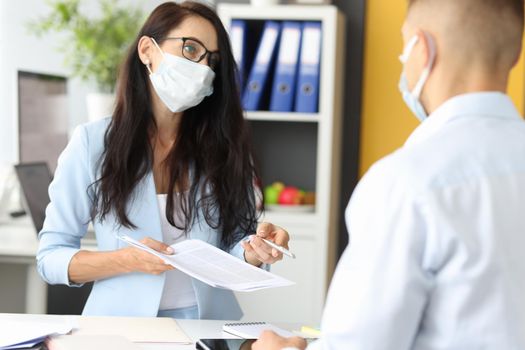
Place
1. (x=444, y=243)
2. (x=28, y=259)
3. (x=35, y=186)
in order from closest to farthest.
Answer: (x=444, y=243), (x=28, y=259), (x=35, y=186)

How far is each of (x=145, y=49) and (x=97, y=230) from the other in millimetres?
506

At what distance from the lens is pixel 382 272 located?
102 cm

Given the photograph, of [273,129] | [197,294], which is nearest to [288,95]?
[273,129]

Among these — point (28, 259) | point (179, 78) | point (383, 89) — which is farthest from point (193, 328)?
point (383, 89)

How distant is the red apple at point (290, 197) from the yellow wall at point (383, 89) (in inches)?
15.7

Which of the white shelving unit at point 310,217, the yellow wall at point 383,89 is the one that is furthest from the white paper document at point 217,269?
the yellow wall at point 383,89

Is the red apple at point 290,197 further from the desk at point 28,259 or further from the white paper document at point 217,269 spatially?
the white paper document at point 217,269

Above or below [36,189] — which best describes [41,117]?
above

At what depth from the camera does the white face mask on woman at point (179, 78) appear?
2.12 metres

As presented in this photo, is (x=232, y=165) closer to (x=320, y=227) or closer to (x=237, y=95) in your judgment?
(x=237, y=95)

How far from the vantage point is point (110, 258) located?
6.40 feet

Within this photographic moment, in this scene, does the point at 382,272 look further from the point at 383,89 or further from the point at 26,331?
the point at 383,89

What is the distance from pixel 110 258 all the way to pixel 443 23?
3.65ft

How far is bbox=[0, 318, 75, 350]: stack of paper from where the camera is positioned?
5.16 ft
